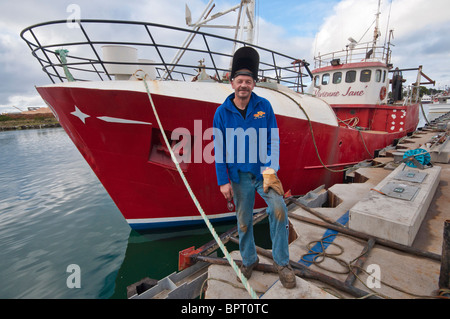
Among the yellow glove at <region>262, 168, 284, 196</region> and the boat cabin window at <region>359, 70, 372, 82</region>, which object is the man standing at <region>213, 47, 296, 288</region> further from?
the boat cabin window at <region>359, 70, 372, 82</region>

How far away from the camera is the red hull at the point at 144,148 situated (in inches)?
131

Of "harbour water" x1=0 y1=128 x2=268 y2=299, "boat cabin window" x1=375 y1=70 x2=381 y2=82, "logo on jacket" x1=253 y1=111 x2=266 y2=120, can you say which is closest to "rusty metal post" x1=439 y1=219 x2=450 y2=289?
"logo on jacket" x1=253 y1=111 x2=266 y2=120

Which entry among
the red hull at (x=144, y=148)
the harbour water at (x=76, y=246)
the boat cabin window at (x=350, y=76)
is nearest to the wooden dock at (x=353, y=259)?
the red hull at (x=144, y=148)

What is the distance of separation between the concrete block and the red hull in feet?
6.14

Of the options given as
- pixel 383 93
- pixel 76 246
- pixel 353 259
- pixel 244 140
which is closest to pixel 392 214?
Answer: pixel 353 259

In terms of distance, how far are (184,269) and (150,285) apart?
1.43ft

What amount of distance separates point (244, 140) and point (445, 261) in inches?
82.9

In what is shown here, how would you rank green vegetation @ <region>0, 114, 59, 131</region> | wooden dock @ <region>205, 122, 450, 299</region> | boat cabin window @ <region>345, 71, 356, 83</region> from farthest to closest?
green vegetation @ <region>0, 114, 59, 131</region> < boat cabin window @ <region>345, 71, 356, 83</region> < wooden dock @ <region>205, 122, 450, 299</region>

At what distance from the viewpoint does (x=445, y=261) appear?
199 centimetres

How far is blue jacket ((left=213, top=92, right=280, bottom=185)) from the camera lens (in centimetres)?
205

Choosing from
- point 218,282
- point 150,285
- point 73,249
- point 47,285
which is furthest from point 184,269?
point 73,249

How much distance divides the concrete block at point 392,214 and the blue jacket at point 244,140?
191cm
